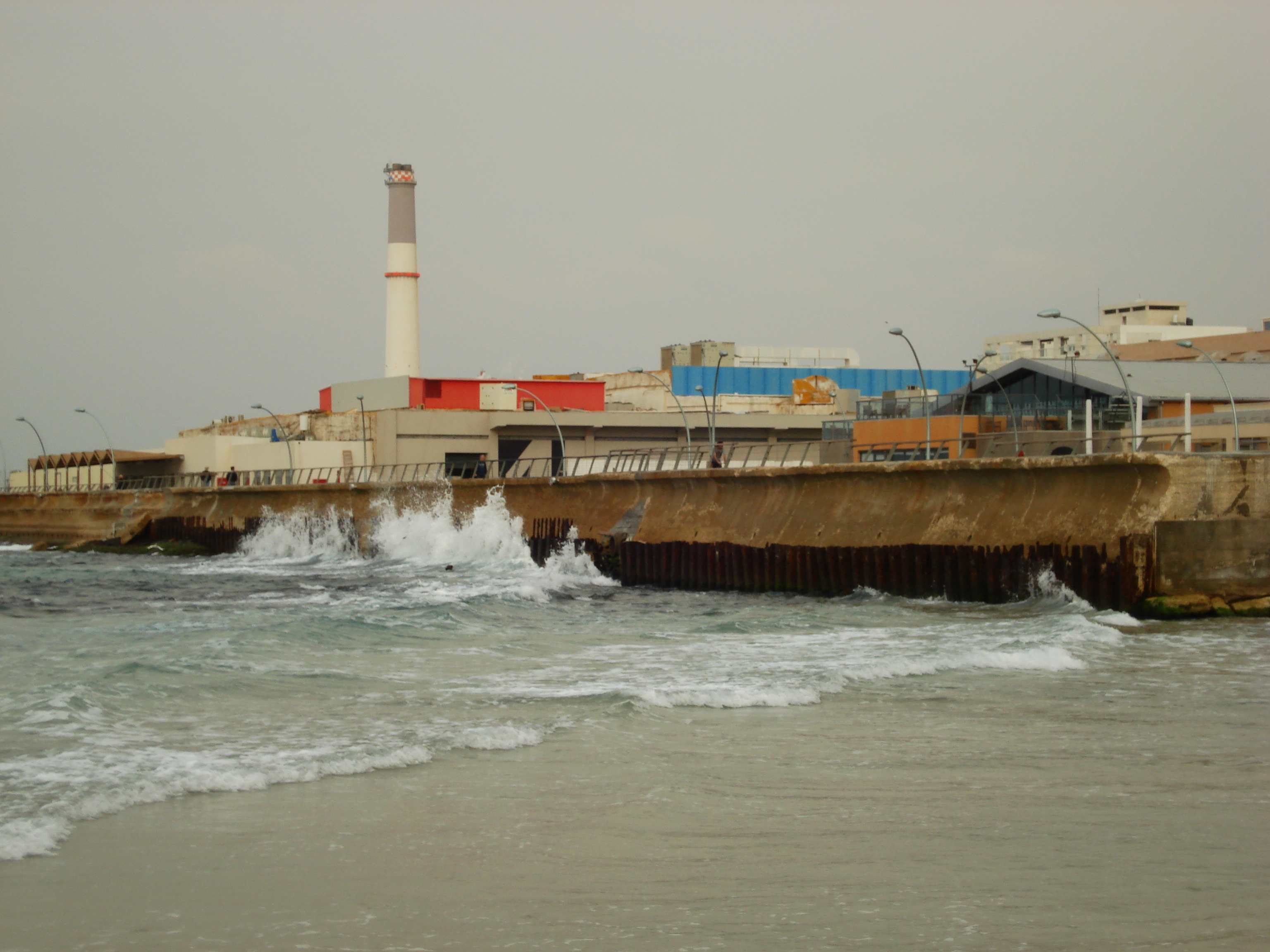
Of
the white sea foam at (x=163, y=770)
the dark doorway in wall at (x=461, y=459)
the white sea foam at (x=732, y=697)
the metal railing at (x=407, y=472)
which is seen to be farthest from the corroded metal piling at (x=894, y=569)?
the dark doorway in wall at (x=461, y=459)

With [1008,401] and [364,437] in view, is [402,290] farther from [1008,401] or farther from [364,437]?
[1008,401]

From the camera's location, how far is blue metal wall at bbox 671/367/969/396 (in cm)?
7519

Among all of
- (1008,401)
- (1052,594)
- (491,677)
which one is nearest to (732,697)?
(491,677)

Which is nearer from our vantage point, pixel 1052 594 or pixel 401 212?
pixel 1052 594

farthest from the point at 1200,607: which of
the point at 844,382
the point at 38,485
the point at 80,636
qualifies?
the point at 38,485

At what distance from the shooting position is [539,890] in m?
7.89

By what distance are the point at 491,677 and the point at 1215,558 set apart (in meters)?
13.4

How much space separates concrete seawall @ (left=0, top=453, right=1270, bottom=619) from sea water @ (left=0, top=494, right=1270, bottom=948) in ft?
2.54

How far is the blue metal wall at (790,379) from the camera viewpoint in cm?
7519

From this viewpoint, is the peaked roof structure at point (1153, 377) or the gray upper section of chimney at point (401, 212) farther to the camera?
the gray upper section of chimney at point (401, 212)

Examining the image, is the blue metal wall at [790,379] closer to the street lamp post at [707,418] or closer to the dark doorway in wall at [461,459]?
the street lamp post at [707,418]

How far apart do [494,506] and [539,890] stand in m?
34.6

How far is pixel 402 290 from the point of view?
69125 millimetres

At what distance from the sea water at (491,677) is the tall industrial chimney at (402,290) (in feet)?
127
